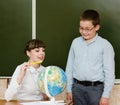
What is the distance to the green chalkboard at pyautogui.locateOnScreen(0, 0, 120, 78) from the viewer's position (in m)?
2.97

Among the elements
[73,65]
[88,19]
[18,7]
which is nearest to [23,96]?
[73,65]

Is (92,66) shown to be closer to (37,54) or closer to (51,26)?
(37,54)

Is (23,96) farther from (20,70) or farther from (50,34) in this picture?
(50,34)

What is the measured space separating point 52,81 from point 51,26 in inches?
43.1

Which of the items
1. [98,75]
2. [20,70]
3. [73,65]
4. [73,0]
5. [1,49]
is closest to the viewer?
[20,70]

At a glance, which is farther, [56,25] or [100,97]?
[56,25]

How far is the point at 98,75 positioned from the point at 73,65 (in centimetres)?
28

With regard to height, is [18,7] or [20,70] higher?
[18,7]

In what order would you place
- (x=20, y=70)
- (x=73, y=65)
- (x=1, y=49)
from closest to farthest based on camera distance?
(x=20, y=70), (x=73, y=65), (x=1, y=49)

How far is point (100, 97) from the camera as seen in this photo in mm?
2561

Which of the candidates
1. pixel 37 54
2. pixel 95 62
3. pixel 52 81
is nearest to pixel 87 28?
pixel 95 62

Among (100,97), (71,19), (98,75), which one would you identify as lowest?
(100,97)

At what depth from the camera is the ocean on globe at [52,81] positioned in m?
2.15

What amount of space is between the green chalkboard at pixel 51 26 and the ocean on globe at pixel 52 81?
95cm
